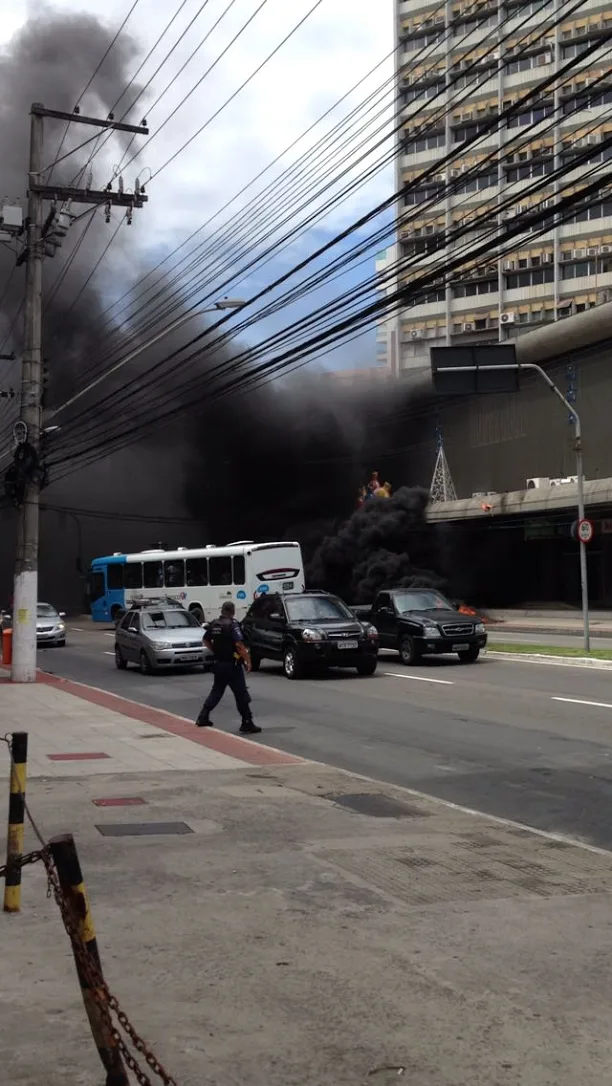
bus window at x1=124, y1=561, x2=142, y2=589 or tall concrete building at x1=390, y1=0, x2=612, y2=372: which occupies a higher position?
tall concrete building at x1=390, y1=0, x2=612, y2=372

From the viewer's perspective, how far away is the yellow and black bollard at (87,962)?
3004mm

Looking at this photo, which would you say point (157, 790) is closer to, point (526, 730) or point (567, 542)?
point (526, 730)

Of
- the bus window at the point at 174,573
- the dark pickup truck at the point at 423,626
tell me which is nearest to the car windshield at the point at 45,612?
the bus window at the point at 174,573

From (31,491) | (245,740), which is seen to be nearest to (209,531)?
(31,491)

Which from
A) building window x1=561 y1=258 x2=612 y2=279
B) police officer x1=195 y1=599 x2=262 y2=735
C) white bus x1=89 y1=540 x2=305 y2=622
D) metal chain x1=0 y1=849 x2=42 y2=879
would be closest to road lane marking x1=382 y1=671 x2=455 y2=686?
police officer x1=195 y1=599 x2=262 y2=735

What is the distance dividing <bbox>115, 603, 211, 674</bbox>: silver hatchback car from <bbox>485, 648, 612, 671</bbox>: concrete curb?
6248mm

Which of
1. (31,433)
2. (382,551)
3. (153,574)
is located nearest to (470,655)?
(31,433)

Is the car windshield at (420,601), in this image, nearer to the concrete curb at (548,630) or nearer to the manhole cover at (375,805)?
the concrete curb at (548,630)

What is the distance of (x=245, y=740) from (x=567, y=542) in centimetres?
3661

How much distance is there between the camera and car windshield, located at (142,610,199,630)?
22.2 m

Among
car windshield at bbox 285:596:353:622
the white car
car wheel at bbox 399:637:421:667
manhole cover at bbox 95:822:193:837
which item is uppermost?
car windshield at bbox 285:596:353:622

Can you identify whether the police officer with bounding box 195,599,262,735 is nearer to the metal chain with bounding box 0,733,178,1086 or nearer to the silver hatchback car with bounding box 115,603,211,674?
the silver hatchback car with bounding box 115,603,211,674

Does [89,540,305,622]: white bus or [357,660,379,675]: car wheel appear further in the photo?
[89,540,305,622]: white bus

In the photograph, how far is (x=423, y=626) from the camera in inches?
813
